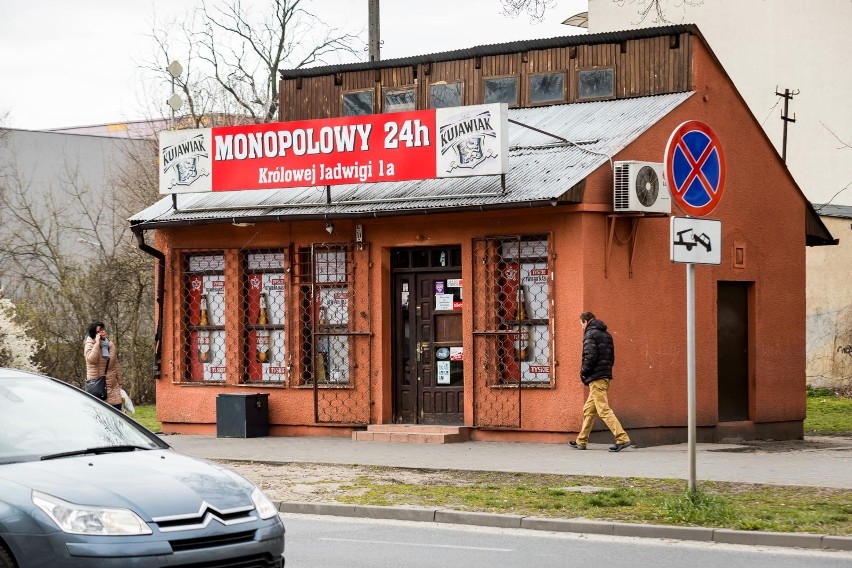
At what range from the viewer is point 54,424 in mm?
8430

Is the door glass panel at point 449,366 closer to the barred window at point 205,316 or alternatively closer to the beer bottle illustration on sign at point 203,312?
the barred window at point 205,316

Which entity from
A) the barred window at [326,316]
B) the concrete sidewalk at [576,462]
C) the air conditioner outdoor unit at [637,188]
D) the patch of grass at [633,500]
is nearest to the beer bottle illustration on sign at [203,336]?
the concrete sidewalk at [576,462]

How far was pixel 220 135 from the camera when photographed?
21812mm

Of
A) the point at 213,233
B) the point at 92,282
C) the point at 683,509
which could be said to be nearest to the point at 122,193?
the point at 92,282

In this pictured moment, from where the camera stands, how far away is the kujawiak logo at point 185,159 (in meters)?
22.1

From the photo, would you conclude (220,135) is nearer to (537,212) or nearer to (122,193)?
(537,212)

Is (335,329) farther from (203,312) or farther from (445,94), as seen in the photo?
(445,94)

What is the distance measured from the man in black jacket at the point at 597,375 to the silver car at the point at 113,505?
34.1 ft

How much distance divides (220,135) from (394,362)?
15.0 feet

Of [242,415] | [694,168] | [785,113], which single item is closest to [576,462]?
[694,168]

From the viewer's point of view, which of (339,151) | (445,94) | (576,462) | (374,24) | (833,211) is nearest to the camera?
(576,462)

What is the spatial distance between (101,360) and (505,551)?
38.0 ft

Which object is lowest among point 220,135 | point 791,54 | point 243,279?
point 243,279

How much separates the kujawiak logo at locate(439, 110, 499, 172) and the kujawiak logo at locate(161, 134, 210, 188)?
176 inches
